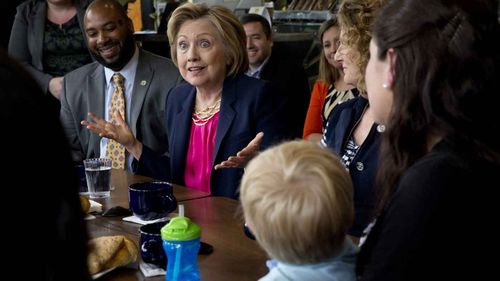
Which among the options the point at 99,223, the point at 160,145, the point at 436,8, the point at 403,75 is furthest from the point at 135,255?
the point at 160,145

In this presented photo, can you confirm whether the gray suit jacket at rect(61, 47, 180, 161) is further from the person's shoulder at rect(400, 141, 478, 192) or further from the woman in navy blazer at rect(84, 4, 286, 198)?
the person's shoulder at rect(400, 141, 478, 192)

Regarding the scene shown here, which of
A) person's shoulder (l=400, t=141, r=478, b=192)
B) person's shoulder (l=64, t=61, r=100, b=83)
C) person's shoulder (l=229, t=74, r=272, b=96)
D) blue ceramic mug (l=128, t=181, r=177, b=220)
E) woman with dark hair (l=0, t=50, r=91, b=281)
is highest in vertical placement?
woman with dark hair (l=0, t=50, r=91, b=281)

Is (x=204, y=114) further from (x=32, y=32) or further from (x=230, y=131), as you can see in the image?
(x=32, y=32)

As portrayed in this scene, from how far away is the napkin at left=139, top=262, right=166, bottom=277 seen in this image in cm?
161

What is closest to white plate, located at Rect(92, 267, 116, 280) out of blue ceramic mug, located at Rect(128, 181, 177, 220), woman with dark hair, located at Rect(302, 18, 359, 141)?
blue ceramic mug, located at Rect(128, 181, 177, 220)

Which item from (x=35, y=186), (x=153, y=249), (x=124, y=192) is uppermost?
Result: (x=35, y=186)

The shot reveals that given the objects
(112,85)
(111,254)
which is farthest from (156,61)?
(111,254)

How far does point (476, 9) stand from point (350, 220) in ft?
1.43

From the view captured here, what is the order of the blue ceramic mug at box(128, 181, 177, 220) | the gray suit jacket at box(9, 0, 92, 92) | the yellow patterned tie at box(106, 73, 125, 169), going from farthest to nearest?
the gray suit jacket at box(9, 0, 92, 92) → the yellow patterned tie at box(106, 73, 125, 169) → the blue ceramic mug at box(128, 181, 177, 220)

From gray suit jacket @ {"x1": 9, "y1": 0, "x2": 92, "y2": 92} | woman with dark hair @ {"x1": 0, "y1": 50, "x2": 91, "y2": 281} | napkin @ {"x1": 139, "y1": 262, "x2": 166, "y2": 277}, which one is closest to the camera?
woman with dark hair @ {"x1": 0, "y1": 50, "x2": 91, "y2": 281}

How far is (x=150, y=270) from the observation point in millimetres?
1621

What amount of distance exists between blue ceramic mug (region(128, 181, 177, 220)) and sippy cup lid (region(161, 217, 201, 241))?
49 cm

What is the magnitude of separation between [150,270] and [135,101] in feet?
5.76

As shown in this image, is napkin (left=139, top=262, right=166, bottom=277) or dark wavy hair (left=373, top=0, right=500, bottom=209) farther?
napkin (left=139, top=262, right=166, bottom=277)
